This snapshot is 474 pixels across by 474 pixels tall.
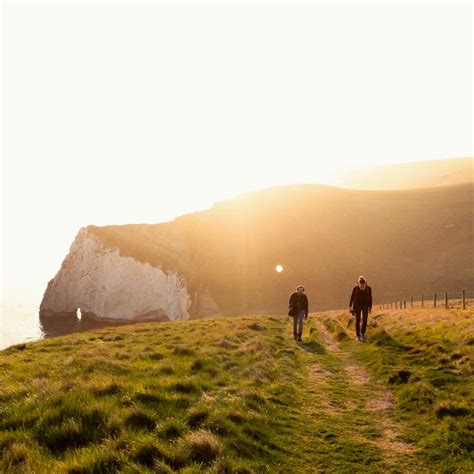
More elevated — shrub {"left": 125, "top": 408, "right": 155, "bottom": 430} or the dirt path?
shrub {"left": 125, "top": 408, "right": 155, "bottom": 430}

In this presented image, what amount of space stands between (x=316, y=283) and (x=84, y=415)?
95.9 metres

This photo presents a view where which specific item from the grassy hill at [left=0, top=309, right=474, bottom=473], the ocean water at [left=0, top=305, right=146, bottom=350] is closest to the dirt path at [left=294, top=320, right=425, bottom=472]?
the grassy hill at [left=0, top=309, right=474, bottom=473]

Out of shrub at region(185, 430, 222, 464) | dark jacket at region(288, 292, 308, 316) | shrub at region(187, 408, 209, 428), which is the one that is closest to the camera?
shrub at region(185, 430, 222, 464)

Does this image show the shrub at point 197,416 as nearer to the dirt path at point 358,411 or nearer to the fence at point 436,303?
the dirt path at point 358,411

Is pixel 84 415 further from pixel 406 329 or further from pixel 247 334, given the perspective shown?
pixel 406 329

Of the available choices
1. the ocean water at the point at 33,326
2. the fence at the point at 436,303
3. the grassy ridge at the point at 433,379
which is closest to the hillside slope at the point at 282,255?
the ocean water at the point at 33,326

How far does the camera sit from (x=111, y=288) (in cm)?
10138

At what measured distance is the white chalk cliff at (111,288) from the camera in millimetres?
97000

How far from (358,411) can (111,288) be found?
322 feet

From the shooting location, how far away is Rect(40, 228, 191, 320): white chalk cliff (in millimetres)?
97000

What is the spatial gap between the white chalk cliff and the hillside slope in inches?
13.1

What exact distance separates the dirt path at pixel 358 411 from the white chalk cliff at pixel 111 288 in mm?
79875

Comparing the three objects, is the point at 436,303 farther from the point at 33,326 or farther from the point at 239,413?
the point at 33,326

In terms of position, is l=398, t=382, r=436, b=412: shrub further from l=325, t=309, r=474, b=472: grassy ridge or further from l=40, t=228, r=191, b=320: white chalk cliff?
l=40, t=228, r=191, b=320: white chalk cliff
